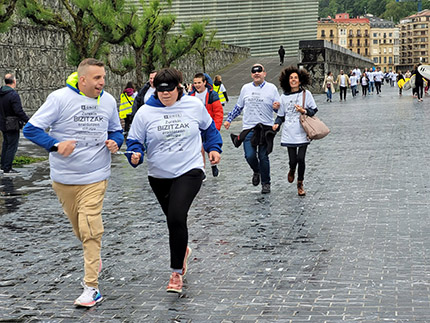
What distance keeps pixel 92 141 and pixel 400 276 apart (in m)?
2.40

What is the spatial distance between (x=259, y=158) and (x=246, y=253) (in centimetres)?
376

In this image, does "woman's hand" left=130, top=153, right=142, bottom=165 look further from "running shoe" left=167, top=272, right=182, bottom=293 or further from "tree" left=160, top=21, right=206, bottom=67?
"tree" left=160, top=21, right=206, bottom=67

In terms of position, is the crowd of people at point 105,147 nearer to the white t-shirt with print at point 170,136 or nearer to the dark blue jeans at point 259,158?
the white t-shirt with print at point 170,136

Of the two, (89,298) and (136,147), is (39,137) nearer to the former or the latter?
(136,147)

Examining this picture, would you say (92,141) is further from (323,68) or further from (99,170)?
(323,68)

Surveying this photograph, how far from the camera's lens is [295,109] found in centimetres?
1020

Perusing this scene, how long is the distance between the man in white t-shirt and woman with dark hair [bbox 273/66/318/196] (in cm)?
471

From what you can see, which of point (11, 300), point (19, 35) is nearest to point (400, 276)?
point (11, 300)

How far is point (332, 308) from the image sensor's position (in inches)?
203

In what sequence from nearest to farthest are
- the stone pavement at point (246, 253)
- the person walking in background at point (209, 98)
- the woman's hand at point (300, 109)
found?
the stone pavement at point (246, 253), the woman's hand at point (300, 109), the person walking in background at point (209, 98)

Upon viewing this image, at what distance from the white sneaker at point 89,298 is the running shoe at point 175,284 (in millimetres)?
484

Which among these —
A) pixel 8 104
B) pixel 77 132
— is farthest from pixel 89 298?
pixel 8 104

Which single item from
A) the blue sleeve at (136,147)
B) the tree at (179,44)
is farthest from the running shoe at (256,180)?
the tree at (179,44)

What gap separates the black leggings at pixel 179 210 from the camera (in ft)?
19.0
